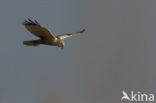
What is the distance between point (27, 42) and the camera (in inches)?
319

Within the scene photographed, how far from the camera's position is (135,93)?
11.1 meters

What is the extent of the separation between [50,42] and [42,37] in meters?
0.19

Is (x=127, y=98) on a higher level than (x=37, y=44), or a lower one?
lower

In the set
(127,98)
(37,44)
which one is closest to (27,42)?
(37,44)

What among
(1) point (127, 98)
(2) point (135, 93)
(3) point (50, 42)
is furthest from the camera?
(2) point (135, 93)

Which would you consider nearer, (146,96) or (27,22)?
(27,22)

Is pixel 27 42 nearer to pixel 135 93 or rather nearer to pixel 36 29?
pixel 36 29

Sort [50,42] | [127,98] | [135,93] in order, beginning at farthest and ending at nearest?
[135,93] → [127,98] → [50,42]

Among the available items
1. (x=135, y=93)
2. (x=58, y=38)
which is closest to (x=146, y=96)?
(x=135, y=93)

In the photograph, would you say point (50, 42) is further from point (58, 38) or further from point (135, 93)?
point (135, 93)

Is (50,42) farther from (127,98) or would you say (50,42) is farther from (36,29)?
(127,98)

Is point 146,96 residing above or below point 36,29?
below

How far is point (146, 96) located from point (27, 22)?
149 inches

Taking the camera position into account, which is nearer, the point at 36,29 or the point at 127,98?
the point at 36,29
